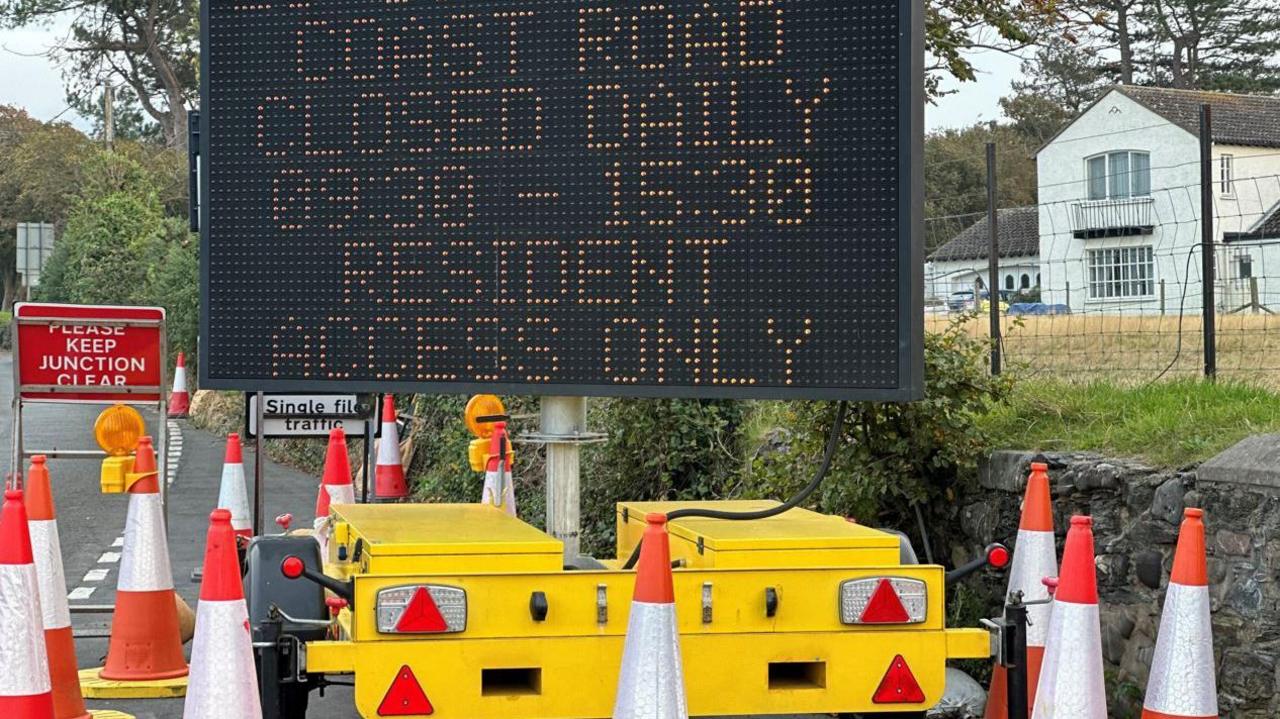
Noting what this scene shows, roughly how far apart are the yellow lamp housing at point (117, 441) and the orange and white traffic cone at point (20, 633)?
9.62ft

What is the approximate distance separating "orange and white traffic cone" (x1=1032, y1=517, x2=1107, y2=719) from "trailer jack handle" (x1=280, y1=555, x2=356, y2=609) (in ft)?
6.93

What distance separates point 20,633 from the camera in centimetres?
534

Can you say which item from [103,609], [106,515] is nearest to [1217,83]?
[106,515]

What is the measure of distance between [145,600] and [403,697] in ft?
9.56

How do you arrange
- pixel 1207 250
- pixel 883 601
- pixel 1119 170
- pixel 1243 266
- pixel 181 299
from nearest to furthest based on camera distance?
pixel 883 601
pixel 1207 250
pixel 1243 266
pixel 181 299
pixel 1119 170

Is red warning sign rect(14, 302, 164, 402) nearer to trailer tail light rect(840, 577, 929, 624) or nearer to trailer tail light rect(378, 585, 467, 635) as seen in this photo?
trailer tail light rect(378, 585, 467, 635)

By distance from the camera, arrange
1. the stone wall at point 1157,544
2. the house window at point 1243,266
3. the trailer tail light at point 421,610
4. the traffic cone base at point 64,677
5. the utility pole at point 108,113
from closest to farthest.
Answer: the trailer tail light at point 421,610, the stone wall at point 1157,544, the traffic cone base at point 64,677, the house window at point 1243,266, the utility pole at point 108,113

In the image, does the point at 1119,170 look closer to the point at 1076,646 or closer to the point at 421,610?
the point at 1076,646

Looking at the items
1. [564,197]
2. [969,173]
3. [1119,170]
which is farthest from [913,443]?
[969,173]

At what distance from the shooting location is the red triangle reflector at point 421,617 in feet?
16.5

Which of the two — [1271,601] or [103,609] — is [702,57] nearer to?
[1271,601]

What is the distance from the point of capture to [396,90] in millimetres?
5891

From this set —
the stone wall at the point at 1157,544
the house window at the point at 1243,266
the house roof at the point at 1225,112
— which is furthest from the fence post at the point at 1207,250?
the house roof at the point at 1225,112

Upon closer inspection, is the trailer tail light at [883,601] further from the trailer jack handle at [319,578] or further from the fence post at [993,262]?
the fence post at [993,262]
